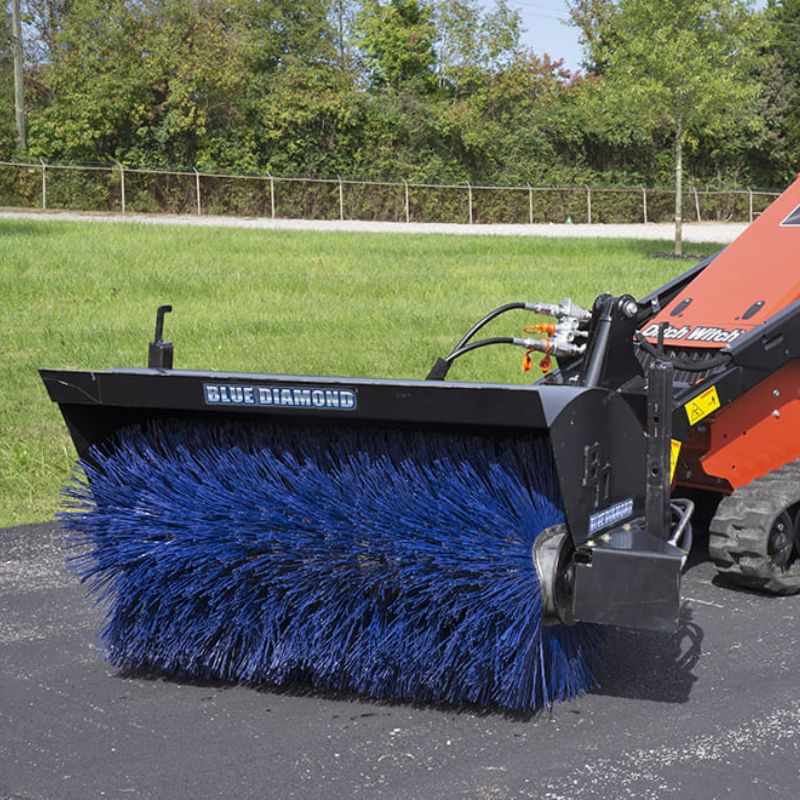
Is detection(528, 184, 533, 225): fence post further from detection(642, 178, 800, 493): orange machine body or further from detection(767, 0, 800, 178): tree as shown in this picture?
detection(642, 178, 800, 493): orange machine body

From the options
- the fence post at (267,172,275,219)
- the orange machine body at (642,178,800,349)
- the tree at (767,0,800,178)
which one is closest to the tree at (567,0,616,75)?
the tree at (767,0,800,178)

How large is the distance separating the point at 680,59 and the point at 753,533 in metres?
18.8

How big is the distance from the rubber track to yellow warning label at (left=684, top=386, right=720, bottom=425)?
48 cm

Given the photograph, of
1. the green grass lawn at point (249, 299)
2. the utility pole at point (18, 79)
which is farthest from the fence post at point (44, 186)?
the green grass lawn at point (249, 299)

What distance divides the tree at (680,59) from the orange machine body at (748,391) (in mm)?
16381

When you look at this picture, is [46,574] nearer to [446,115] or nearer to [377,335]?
[377,335]

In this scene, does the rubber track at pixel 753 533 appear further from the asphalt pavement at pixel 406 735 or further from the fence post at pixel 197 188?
the fence post at pixel 197 188

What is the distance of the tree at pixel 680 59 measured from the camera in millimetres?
22719


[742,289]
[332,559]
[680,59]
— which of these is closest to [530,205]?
[680,59]

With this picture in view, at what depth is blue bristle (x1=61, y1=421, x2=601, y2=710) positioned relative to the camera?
401 centimetres

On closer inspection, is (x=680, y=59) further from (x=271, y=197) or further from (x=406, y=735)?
(x=406, y=735)

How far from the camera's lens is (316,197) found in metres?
36.7

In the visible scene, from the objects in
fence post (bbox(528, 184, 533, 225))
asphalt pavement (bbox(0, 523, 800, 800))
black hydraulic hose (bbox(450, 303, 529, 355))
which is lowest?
asphalt pavement (bbox(0, 523, 800, 800))

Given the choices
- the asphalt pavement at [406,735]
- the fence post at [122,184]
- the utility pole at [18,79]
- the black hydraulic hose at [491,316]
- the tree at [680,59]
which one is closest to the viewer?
the asphalt pavement at [406,735]
